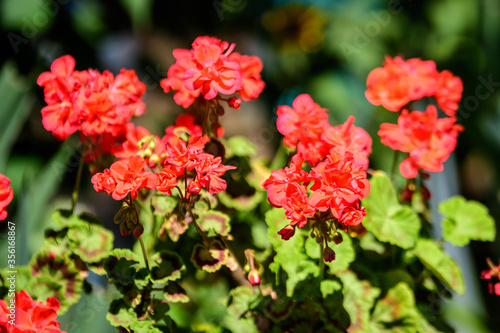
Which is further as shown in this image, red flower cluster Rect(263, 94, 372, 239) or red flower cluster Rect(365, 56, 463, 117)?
red flower cluster Rect(365, 56, 463, 117)

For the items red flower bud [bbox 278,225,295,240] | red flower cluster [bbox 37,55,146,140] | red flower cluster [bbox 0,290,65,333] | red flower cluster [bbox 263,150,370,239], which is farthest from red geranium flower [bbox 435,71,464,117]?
red flower cluster [bbox 0,290,65,333]

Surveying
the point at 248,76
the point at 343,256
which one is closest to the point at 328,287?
the point at 343,256

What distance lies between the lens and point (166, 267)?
35.1 inches

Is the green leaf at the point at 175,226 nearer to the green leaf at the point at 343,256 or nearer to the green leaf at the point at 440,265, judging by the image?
the green leaf at the point at 343,256

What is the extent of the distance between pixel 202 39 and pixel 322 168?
31 cm

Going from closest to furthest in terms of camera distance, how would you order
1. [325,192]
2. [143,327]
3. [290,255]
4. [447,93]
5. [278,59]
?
1. [325,192]
2. [143,327]
3. [290,255]
4. [447,93]
5. [278,59]

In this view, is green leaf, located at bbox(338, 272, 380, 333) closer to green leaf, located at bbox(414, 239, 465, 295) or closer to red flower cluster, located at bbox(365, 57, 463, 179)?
green leaf, located at bbox(414, 239, 465, 295)

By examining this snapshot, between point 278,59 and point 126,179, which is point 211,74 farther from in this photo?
point 278,59

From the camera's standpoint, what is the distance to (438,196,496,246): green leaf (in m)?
1.08

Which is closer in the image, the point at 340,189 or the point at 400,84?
the point at 340,189

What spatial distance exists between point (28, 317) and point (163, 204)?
0.27 meters

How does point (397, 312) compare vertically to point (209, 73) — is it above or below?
below

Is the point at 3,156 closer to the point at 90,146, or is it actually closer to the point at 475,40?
the point at 90,146

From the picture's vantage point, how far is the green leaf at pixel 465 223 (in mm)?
1081
